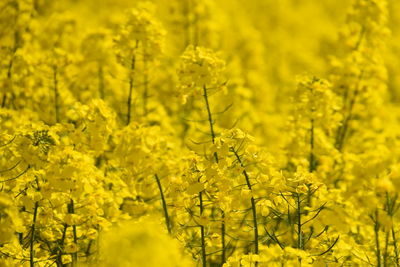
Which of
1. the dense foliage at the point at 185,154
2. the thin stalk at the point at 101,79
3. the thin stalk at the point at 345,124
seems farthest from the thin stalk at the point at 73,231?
the thin stalk at the point at 345,124

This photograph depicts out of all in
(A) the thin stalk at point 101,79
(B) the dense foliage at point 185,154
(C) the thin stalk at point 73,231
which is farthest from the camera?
(A) the thin stalk at point 101,79

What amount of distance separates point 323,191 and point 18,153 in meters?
1.83

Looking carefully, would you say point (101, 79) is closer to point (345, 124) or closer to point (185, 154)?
point (185, 154)

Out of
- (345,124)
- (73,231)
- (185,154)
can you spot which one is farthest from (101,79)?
(73,231)

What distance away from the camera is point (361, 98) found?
7125 mm

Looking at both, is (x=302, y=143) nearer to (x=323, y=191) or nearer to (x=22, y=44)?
(x=323, y=191)

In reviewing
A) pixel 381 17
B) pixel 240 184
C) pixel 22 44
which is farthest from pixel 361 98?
pixel 22 44

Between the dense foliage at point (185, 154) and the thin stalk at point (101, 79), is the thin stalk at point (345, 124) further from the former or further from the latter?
the thin stalk at point (101, 79)

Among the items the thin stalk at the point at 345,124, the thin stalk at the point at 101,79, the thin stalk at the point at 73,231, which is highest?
the thin stalk at the point at 101,79

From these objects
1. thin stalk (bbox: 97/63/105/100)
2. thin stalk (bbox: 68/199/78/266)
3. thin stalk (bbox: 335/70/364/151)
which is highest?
thin stalk (bbox: 97/63/105/100)

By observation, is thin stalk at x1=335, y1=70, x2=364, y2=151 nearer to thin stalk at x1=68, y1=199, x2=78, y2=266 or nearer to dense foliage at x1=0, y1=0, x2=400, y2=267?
dense foliage at x1=0, y1=0, x2=400, y2=267

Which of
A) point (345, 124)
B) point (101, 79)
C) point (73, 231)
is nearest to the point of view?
point (73, 231)

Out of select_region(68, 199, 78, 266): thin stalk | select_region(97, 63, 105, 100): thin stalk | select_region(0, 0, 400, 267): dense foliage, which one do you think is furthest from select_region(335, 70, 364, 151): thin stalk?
select_region(68, 199, 78, 266): thin stalk

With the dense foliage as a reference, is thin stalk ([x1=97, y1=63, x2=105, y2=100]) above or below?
above
